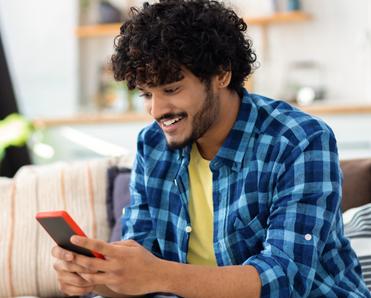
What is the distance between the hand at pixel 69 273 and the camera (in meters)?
1.50

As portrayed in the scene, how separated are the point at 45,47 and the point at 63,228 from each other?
3.56 m

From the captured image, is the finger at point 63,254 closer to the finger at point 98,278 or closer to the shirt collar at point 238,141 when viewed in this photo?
the finger at point 98,278

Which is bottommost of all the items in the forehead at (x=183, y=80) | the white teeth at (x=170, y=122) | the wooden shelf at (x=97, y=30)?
the white teeth at (x=170, y=122)

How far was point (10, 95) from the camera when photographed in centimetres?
465

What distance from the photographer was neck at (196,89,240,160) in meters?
1.79

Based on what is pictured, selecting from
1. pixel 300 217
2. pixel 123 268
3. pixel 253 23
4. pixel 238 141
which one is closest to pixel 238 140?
pixel 238 141

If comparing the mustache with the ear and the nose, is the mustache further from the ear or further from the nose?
the ear

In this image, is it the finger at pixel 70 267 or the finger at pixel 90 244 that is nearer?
the finger at pixel 90 244

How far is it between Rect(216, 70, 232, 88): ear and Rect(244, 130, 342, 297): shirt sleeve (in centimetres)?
24

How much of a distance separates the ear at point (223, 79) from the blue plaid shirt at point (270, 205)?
62 millimetres

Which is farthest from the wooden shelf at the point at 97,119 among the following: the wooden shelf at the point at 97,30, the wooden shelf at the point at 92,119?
the wooden shelf at the point at 97,30

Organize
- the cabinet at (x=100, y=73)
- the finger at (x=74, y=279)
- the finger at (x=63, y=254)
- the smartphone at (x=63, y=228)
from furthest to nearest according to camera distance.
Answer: the cabinet at (x=100, y=73)
the finger at (x=74, y=279)
the finger at (x=63, y=254)
the smartphone at (x=63, y=228)

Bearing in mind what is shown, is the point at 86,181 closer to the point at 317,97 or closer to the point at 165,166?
the point at 165,166

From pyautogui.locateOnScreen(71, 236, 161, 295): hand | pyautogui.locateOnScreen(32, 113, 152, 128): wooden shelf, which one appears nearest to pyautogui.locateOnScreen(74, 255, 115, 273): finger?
pyautogui.locateOnScreen(71, 236, 161, 295): hand
